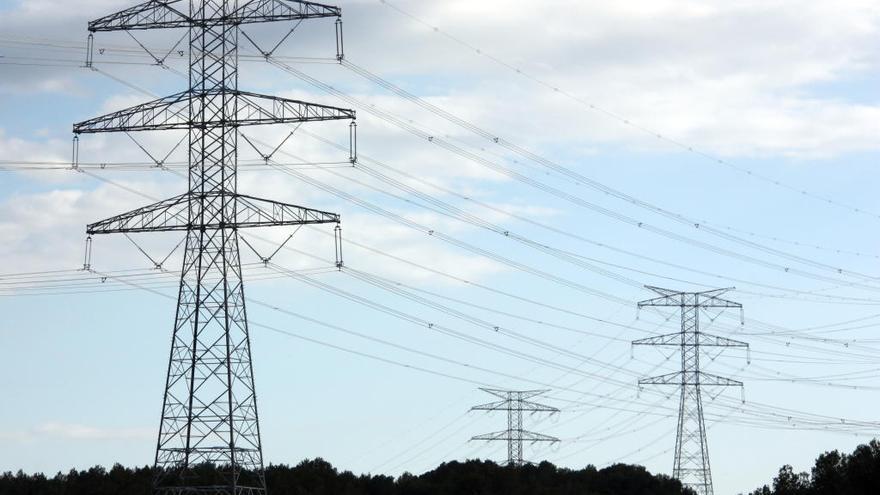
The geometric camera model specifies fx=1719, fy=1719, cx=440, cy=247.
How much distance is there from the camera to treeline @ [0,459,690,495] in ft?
443

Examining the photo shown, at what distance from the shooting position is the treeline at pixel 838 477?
10494cm

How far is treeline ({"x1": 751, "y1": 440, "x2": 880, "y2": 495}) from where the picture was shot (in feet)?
344

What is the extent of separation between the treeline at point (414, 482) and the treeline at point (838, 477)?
963 inches

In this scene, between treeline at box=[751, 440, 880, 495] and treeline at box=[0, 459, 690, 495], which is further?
treeline at box=[0, 459, 690, 495]

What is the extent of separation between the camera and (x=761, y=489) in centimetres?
11644

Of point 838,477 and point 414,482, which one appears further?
point 414,482

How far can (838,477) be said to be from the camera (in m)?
110

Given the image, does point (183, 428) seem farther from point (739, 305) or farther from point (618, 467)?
point (618, 467)

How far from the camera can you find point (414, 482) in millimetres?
150750

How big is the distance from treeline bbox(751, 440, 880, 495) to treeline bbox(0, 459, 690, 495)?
24462mm

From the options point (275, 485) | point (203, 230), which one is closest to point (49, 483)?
point (275, 485)

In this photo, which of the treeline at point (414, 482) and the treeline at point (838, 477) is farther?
the treeline at point (414, 482)

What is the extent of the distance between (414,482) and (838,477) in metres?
49.9

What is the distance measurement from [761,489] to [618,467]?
42.7 meters
